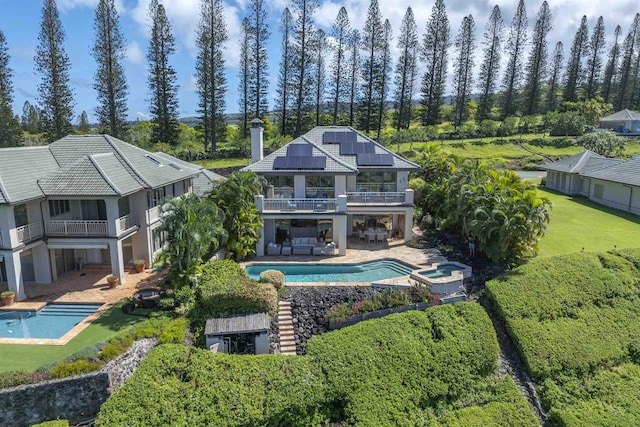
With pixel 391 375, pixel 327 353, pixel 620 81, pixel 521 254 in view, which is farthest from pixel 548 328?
pixel 620 81

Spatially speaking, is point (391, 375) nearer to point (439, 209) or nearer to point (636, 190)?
point (439, 209)

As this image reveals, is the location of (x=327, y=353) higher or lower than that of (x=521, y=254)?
lower

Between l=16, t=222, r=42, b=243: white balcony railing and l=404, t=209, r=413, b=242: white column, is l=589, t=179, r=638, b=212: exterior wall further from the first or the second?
l=16, t=222, r=42, b=243: white balcony railing

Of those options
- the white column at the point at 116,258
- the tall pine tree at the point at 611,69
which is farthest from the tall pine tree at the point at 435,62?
the white column at the point at 116,258

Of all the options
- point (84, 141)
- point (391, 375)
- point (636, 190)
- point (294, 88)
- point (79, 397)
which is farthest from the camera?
point (294, 88)

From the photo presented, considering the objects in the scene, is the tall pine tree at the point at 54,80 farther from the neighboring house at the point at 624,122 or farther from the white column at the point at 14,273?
the neighboring house at the point at 624,122

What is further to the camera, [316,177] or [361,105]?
[361,105]
